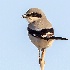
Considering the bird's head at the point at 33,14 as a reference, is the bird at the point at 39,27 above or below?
below

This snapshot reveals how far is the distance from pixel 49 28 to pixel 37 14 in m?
0.13

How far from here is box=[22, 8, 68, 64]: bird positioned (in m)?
2.61

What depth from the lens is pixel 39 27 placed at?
2.62m

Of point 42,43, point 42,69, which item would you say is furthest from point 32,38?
point 42,69

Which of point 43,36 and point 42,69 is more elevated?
point 43,36

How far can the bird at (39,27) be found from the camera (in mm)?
2611

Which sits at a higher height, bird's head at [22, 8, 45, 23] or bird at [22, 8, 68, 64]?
bird's head at [22, 8, 45, 23]

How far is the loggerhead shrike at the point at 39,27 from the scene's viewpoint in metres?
2.61

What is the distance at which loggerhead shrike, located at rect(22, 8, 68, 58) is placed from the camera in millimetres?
2611

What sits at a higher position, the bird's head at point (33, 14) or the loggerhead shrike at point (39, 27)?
the bird's head at point (33, 14)

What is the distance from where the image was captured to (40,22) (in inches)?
104

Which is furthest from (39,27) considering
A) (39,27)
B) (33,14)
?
(33,14)

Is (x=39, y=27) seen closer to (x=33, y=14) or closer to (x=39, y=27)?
(x=39, y=27)

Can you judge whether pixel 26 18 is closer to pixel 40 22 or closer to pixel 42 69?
pixel 40 22
